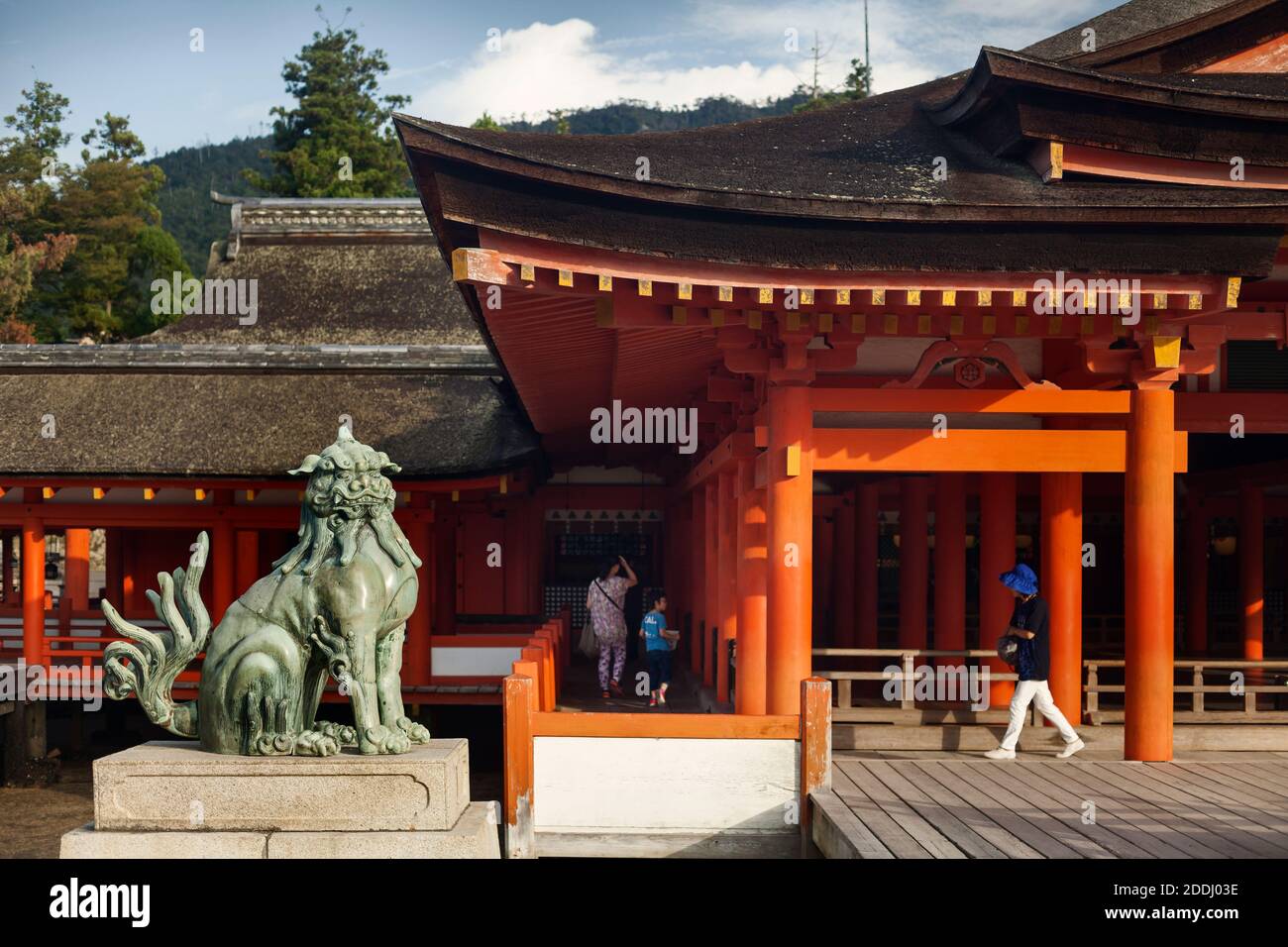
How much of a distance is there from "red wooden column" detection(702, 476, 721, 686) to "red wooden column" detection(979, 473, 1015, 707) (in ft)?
11.4

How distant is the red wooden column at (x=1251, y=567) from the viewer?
59.2 ft

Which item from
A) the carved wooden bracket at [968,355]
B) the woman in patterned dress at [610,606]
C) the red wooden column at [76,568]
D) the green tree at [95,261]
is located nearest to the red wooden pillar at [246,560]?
the red wooden column at [76,568]

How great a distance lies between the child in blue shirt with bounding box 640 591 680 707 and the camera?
1557 centimetres

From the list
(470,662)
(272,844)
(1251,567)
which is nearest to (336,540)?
(272,844)

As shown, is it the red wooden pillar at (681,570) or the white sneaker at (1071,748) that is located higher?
the red wooden pillar at (681,570)

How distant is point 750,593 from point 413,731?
546 centimetres

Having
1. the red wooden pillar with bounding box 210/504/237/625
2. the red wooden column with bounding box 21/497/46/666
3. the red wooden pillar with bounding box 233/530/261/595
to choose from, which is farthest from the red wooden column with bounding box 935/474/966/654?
the red wooden column with bounding box 21/497/46/666

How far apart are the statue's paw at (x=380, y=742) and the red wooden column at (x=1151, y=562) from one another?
19.1 ft

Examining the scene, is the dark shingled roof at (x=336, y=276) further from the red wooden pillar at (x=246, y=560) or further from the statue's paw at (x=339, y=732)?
the statue's paw at (x=339, y=732)

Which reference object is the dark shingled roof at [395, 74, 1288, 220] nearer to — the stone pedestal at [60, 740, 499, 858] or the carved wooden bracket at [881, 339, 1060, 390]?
the carved wooden bracket at [881, 339, 1060, 390]

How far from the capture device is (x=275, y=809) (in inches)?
303

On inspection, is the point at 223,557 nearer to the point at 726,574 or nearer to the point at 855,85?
the point at 726,574

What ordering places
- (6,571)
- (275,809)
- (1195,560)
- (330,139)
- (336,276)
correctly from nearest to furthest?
(275,809), (1195,560), (6,571), (336,276), (330,139)

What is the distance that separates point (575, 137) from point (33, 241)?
40.7 m
